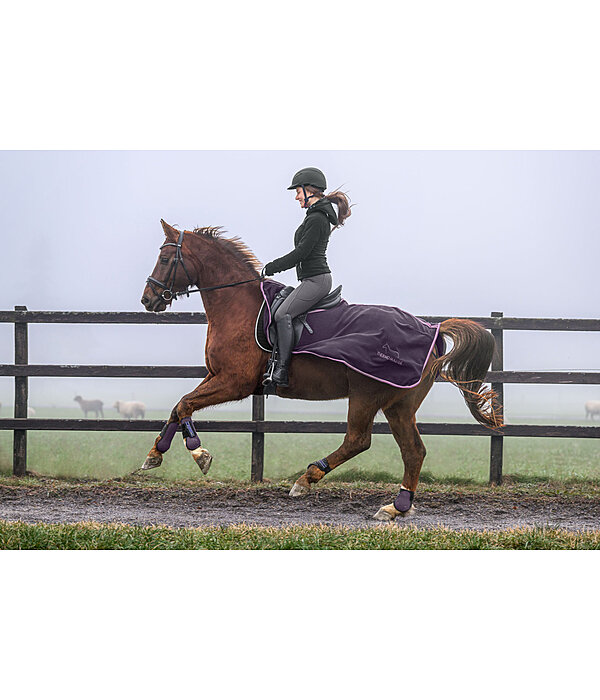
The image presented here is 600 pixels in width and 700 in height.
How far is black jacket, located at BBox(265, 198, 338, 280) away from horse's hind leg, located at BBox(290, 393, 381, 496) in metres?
1.13

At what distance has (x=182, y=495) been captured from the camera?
616cm

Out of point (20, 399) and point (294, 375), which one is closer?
point (294, 375)

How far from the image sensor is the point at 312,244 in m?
5.30

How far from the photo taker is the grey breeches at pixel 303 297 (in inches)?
208

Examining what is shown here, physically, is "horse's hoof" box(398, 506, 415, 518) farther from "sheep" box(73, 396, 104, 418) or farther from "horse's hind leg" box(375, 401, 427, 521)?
"sheep" box(73, 396, 104, 418)

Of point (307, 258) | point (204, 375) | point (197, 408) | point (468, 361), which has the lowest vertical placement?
point (197, 408)

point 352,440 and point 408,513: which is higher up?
point 352,440

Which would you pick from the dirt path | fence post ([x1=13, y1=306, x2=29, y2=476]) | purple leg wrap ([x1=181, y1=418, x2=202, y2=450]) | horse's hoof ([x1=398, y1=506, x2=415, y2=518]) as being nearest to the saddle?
purple leg wrap ([x1=181, y1=418, x2=202, y2=450])

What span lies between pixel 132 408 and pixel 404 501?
545 centimetres

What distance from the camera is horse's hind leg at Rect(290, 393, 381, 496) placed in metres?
5.30

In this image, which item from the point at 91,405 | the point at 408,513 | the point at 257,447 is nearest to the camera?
the point at 408,513

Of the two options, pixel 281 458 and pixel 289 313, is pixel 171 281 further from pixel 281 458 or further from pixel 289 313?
pixel 281 458

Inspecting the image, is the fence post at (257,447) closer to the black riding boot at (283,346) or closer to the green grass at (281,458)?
the green grass at (281,458)

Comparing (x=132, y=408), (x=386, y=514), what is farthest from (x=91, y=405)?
(x=386, y=514)
